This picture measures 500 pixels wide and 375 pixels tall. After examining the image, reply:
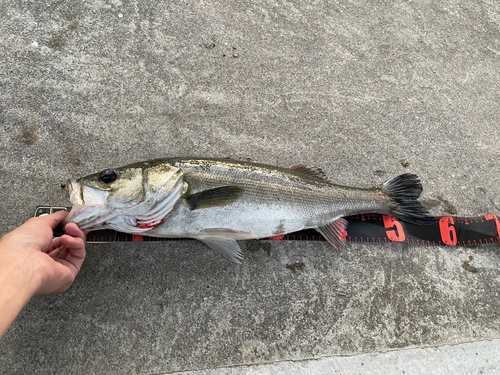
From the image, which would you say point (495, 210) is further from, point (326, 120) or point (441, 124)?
point (326, 120)

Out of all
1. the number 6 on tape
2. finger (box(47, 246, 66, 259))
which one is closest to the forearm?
finger (box(47, 246, 66, 259))

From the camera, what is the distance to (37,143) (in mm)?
3000

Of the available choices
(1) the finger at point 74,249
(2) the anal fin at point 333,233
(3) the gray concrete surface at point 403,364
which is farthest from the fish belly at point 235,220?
(3) the gray concrete surface at point 403,364

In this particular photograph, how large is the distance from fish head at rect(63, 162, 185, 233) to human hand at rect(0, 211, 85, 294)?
156 millimetres

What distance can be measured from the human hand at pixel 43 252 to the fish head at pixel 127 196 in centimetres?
16

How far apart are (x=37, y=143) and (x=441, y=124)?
461cm

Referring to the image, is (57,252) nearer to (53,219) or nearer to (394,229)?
(53,219)

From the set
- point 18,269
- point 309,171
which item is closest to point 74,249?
point 18,269

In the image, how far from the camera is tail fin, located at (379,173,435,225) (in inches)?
120

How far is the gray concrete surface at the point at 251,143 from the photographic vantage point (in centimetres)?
261

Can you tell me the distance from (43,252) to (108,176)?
67 centimetres

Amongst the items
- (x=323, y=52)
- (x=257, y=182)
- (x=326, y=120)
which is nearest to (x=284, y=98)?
(x=326, y=120)

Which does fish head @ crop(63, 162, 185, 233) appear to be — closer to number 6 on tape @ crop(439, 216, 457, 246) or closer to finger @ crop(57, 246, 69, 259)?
finger @ crop(57, 246, 69, 259)

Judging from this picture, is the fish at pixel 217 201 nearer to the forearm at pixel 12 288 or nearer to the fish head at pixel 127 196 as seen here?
the fish head at pixel 127 196
